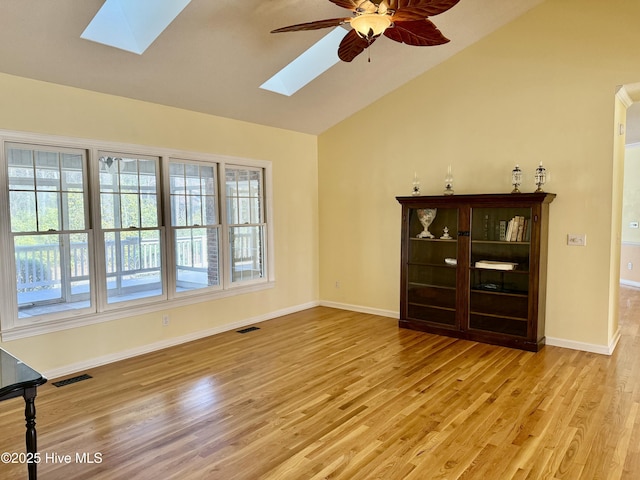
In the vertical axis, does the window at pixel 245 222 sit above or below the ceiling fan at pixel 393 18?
below

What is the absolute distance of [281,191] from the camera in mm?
5855

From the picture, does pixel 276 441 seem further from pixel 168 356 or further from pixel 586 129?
pixel 586 129

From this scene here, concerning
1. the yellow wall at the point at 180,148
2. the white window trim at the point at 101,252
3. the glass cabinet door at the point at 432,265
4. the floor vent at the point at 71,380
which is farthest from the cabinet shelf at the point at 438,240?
the floor vent at the point at 71,380

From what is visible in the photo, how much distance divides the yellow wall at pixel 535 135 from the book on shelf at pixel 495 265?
0.43 metres

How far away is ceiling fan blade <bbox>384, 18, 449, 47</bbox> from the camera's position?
277cm

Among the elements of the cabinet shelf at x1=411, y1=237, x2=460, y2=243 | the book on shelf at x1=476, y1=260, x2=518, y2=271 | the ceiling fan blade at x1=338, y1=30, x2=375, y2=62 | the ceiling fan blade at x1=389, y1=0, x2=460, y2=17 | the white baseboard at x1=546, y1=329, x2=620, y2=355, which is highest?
the ceiling fan blade at x1=338, y1=30, x2=375, y2=62

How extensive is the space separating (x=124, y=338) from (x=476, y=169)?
4.19 meters

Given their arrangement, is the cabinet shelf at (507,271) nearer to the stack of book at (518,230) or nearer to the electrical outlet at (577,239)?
the stack of book at (518,230)

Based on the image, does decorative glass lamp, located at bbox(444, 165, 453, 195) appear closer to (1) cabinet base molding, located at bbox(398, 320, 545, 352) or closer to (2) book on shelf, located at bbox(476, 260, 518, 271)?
(2) book on shelf, located at bbox(476, 260, 518, 271)

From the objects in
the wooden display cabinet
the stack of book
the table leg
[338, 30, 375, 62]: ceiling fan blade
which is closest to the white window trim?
the wooden display cabinet

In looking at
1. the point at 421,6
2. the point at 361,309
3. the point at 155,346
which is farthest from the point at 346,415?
the point at 361,309

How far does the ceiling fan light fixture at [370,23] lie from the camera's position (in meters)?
2.53

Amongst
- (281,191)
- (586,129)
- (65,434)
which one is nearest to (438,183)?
(586,129)

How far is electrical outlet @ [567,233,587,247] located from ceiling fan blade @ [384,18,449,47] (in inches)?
101
